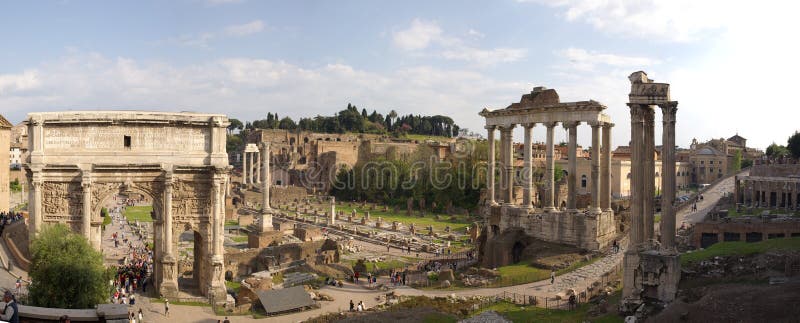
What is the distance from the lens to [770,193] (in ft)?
145

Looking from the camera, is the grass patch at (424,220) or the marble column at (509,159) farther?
the grass patch at (424,220)

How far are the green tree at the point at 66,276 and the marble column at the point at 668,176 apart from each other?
1600 centimetres

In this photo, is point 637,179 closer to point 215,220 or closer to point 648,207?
point 648,207

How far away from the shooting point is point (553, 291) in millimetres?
Answer: 20938

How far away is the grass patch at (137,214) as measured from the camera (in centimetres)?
4822

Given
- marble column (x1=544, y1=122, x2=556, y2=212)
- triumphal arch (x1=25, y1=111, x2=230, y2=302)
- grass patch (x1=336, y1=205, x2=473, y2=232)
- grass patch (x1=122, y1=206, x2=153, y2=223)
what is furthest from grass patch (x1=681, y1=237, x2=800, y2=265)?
grass patch (x1=122, y1=206, x2=153, y2=223)

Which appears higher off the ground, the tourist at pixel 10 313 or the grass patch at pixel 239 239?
the tourist at pixel 10 313

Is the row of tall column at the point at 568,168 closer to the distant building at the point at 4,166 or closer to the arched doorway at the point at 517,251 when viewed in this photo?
the arched doorway at the point at 517,251

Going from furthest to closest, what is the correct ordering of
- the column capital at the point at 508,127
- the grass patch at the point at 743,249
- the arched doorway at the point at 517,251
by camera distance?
the column capital at the point at 508,127, the arched doorway at the point at 517,251, the grass patch at the point at 743,249

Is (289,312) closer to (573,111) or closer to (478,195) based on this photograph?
(573,111)

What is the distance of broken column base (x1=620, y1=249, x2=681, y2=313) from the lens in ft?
49.1

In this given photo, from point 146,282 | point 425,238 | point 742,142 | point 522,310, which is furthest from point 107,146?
point 742,142

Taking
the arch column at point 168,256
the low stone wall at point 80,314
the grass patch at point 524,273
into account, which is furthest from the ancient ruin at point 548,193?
the low stone wall at point 80,314

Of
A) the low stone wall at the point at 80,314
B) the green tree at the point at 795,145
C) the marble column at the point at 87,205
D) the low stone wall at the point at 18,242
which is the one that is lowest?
the low stone wall at the point at 18,242
